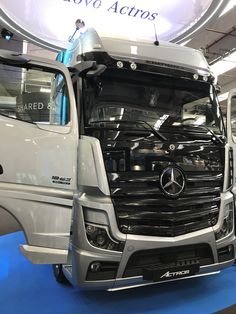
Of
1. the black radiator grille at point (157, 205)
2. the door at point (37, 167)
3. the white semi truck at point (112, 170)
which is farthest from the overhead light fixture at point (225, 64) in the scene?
the door at point (37, 167)

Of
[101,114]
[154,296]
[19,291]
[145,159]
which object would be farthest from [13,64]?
[154,296]

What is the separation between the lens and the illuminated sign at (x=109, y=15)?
4902mm

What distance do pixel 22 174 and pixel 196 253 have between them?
1.72 metres

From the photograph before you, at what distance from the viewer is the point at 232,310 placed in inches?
120

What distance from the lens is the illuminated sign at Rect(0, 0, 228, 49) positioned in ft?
16.1

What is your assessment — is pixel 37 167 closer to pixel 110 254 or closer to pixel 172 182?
pixel 110 254

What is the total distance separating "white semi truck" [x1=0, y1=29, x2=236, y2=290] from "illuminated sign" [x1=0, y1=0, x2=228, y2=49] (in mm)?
1633

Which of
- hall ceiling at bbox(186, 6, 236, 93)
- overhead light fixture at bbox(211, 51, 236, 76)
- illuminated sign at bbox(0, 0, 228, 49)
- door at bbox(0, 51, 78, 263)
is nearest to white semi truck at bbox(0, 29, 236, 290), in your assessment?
door at bbox(0, 51, 78, 263)

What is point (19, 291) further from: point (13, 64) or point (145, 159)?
point (13, 64)

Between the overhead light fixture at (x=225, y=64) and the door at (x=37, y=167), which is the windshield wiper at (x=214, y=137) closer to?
the door at (x=37, y=167)

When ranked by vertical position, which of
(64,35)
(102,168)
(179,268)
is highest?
(64,35)

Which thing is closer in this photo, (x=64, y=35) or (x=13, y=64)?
(x=13, y=64)

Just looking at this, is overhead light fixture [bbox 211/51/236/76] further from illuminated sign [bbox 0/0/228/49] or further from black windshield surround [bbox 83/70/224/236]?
black windshield surround [bbox 83/70/224/236]

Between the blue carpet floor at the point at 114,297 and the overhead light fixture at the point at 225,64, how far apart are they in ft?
27.8
